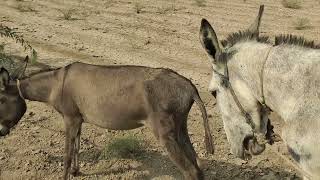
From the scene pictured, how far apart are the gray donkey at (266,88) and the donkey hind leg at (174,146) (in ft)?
4.56

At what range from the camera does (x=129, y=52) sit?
11.4m

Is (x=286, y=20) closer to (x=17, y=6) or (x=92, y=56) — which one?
(x=92, y=56)

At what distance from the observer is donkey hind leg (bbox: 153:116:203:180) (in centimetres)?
528

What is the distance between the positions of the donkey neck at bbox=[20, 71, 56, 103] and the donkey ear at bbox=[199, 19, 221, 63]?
306 cm

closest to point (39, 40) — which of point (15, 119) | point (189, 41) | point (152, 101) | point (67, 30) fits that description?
point (67, 30)

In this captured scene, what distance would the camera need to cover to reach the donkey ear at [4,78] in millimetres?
5859

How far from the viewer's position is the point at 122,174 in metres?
6.30

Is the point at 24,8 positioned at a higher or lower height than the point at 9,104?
lower

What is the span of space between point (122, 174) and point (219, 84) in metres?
3.02

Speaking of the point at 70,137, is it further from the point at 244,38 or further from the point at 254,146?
the point at 244,38

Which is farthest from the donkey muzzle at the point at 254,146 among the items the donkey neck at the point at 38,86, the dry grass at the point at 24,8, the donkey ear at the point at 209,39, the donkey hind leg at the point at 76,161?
the dry grass at the point at 24,8

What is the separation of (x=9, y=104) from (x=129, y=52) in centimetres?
558

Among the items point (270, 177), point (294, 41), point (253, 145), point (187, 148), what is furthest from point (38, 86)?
point (294, 41)

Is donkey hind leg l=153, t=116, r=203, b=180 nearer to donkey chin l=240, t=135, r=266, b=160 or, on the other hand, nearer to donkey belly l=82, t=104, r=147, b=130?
donkey belly l=82, t=104, r=147, b=130
